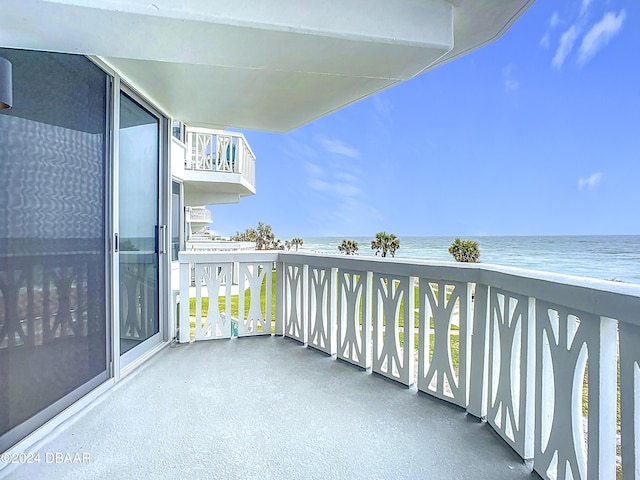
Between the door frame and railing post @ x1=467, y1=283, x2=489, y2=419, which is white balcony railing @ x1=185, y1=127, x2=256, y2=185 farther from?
railing post @ x1=467, y1=283, x2=489, y2=419

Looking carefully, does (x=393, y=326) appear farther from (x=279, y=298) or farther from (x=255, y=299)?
(x=255, y=299)

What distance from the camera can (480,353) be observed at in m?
2.01

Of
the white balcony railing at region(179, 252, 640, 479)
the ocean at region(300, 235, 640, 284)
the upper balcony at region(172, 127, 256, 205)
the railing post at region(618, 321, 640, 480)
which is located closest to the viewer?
the railing post at region(618, 321, 640, 480)

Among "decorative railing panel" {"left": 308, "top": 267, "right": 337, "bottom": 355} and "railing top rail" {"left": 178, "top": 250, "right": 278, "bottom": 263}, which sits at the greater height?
"railing top rail" {"left": 178, "top": 250, "right": 278, "bottom": 263}

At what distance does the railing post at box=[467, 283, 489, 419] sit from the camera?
6.54 ft

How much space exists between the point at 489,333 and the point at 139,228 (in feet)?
9.06

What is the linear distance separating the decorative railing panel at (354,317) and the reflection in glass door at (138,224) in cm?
172

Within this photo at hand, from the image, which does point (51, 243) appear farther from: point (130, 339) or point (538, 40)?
point (538, 40)

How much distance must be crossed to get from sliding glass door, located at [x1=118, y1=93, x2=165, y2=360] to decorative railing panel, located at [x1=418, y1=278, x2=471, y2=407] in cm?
223

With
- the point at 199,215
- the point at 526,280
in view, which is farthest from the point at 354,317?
the point at 199,215

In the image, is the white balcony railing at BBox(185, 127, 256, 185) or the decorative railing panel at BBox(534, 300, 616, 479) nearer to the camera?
the decorative railing panel at BBox(534, 300, 616, 479)

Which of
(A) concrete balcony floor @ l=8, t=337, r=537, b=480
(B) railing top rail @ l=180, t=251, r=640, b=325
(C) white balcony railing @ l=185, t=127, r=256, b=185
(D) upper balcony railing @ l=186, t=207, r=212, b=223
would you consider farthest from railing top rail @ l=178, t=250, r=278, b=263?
(D) upper balcony railing @ l=186, t=207, r=212, b=223

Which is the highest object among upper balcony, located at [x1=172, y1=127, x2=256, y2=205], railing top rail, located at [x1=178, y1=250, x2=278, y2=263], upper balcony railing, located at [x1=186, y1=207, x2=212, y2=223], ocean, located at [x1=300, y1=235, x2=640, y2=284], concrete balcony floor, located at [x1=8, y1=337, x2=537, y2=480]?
upper balcony, located at [x1=172, y1=127, x2=256, y2=205]

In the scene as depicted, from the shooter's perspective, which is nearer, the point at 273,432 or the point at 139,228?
the point at 273,432
